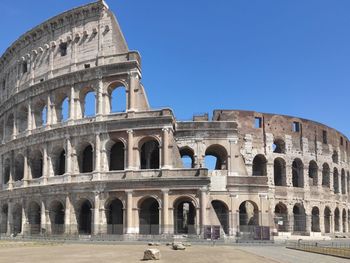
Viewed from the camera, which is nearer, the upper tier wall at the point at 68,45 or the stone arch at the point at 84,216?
the stone arch at the point at 84,216

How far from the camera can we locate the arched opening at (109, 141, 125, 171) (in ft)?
132

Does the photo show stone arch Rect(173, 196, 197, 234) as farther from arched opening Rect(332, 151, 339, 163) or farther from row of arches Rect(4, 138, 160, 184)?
arched opening Rect(332, 151, 339, 163)

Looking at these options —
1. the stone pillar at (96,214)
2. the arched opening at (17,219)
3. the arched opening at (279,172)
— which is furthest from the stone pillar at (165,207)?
the arched opening at (279,172)

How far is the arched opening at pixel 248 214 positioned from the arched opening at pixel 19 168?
845 inches

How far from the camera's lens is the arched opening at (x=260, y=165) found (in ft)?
155

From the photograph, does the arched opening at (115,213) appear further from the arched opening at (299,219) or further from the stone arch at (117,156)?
the arched opening at (299,219)

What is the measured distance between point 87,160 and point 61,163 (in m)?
2.96

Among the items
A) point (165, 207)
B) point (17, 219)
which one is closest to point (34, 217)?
point (17, 219)

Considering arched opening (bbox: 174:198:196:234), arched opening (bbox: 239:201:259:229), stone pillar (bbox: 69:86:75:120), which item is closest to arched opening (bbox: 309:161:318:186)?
arched opening (bbox: 239:201:259:229)

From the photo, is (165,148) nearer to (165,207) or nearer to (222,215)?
(165,207)

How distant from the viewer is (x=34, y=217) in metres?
42.9

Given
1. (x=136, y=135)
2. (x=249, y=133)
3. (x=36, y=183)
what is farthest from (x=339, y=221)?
(x=36, y=183)

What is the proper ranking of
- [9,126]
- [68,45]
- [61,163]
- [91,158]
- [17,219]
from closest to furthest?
[91,158] → [68,45] → [61,163] → [17,219] → [9,126]

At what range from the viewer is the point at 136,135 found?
37719 mm
